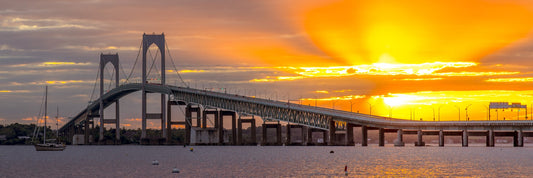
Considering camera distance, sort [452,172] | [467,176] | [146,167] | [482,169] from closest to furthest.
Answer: [467,176] < [452,172] < [482,169] < [146,167]

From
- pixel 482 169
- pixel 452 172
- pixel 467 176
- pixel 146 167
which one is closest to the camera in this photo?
pixel 467 176

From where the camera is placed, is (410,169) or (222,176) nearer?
(222,176)

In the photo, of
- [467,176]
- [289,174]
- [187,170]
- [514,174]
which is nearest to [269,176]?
[289,174]

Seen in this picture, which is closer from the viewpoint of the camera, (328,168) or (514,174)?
(514,174)

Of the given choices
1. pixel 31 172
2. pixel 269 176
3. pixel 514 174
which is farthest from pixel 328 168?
pixel 31 172

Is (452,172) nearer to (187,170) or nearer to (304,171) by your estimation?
(304,171)

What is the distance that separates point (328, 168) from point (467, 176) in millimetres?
19427

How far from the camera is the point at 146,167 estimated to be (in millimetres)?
109312

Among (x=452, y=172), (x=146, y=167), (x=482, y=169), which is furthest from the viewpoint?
(x=146, y=167)

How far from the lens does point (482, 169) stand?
102m

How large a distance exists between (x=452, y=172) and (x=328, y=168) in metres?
15.3

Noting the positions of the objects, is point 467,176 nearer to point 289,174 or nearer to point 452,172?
point 452,172

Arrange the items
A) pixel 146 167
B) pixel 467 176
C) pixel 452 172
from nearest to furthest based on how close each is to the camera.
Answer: pixel 467 176, pixel 452 172, pixel 146 167

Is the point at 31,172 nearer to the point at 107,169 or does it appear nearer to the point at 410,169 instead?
the point at 107,169
